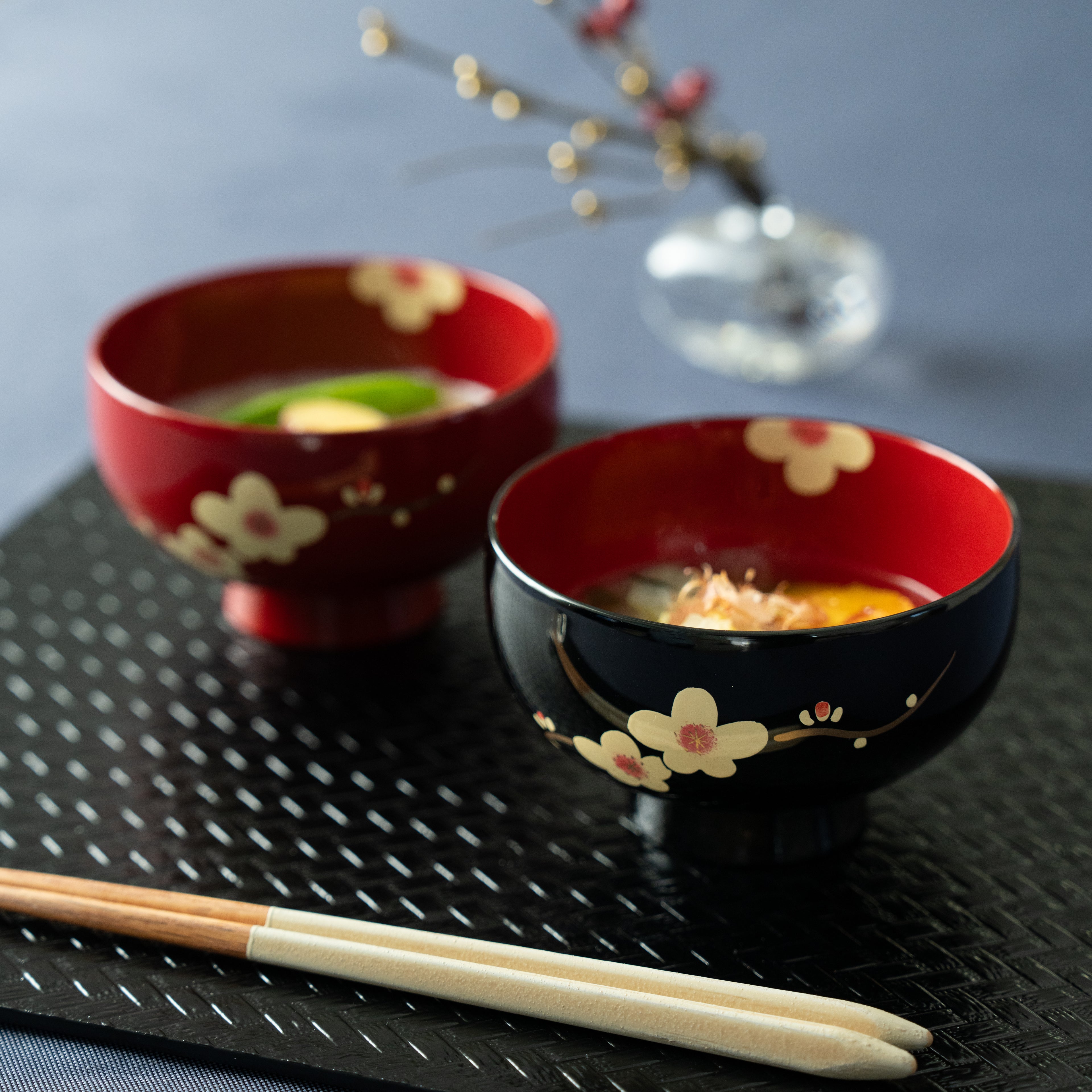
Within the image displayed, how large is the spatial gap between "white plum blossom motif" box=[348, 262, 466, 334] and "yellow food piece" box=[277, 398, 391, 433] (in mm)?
108

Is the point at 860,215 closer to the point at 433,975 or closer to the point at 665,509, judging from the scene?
the point at 665,509

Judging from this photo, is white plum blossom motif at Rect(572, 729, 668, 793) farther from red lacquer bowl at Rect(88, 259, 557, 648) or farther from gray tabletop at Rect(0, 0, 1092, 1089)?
gray tabletop at Rect(0, 0, 1092, 1089)

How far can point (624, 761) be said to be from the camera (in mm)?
565

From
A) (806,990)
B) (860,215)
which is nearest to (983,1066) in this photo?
(806,990)

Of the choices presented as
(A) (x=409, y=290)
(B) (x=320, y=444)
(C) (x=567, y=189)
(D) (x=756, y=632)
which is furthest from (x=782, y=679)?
(C) (x=567, y=189)

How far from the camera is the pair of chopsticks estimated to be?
0.50 meters

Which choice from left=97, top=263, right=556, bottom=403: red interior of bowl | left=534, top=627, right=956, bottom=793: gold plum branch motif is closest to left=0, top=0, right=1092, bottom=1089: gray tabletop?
left=97, top=263, right=556, bottom=403: red interior of bowl

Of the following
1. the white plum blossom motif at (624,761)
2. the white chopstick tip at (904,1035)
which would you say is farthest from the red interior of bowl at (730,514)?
the white chopstick tip at (904,1035)

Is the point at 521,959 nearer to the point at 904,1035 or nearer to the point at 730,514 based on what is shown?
the point at 904,1035

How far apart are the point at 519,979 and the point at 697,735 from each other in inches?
4.4

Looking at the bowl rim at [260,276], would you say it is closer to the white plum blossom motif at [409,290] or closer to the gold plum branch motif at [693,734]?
the white plum blossom motif at [409,290]

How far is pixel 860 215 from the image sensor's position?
5.18 ft

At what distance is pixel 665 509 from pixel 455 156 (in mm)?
1177

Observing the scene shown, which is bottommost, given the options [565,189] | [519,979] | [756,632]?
[565,189]
